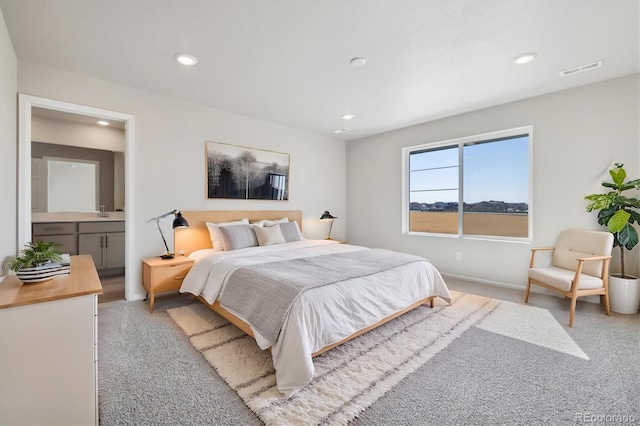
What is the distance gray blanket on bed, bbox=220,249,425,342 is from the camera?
203 cm

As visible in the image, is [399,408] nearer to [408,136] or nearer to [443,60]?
[443,60]

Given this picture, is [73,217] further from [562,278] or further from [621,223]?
[621,223]

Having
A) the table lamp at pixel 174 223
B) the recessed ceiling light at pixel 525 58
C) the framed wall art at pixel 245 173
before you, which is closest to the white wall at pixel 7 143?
the table lamp at pixel 174 223

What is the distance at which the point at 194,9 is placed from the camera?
203 centimetres

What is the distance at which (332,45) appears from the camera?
8.08 ft

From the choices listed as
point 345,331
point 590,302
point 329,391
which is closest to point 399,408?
point 329,391

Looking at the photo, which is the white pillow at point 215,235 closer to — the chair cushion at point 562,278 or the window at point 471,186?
the window at point 471,186

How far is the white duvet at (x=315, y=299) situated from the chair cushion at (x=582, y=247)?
1.52 metres

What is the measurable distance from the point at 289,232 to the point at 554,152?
3.67 metres

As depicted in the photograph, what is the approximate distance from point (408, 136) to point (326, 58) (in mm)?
2784

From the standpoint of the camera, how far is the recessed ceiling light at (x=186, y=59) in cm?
263

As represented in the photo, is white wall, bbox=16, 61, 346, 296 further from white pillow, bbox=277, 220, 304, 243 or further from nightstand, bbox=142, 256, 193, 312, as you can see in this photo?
white pillow, bbox=277, 220, 304, 243

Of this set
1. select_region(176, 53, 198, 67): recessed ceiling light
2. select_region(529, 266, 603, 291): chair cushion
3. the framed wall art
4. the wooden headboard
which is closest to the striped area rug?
select_region(529, 266, 603, 291): chair cushion

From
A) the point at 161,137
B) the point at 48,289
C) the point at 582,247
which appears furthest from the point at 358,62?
the point at 582,247
